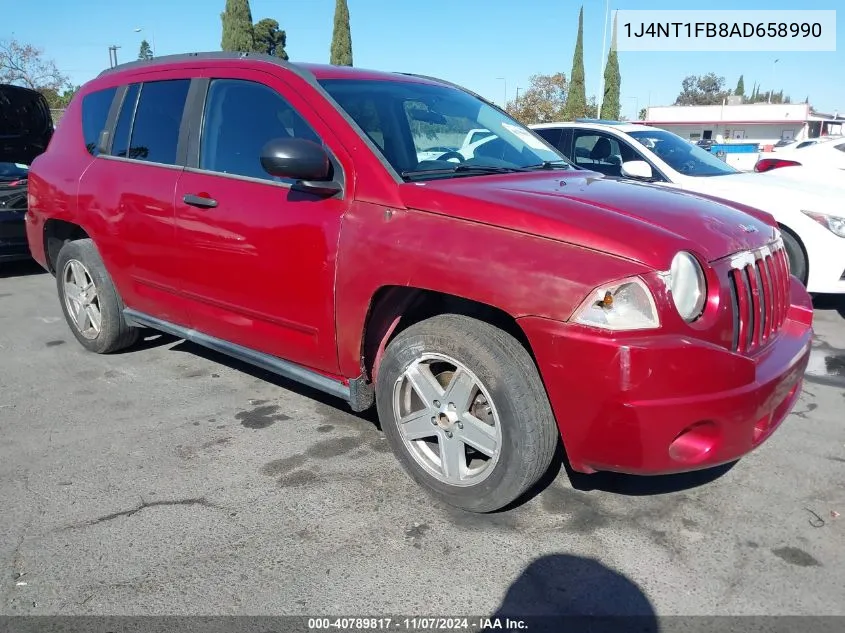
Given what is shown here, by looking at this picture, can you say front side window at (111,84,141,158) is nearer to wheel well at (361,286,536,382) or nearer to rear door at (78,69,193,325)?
rear door at (78,69,193,325)

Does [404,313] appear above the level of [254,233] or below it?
below

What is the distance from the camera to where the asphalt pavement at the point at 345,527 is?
2.33 m

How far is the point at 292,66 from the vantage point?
10.9 ft

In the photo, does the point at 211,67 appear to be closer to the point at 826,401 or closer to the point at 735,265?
the point at 735,265

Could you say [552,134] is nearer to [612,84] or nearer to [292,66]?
[292,66]

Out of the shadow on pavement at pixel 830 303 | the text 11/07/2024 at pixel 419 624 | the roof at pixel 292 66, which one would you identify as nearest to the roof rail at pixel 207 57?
the roof at pixel 292 66

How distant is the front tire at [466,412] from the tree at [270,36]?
125 feet

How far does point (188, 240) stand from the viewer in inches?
142

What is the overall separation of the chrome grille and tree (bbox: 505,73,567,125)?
39023 mm

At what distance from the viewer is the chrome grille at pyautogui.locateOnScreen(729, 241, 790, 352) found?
248 cm

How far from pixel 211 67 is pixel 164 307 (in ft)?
4.60

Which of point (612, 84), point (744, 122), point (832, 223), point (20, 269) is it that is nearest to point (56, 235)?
point (20, 269)

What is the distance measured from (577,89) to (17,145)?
41802 mm

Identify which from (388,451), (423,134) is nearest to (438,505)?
(388,451)
